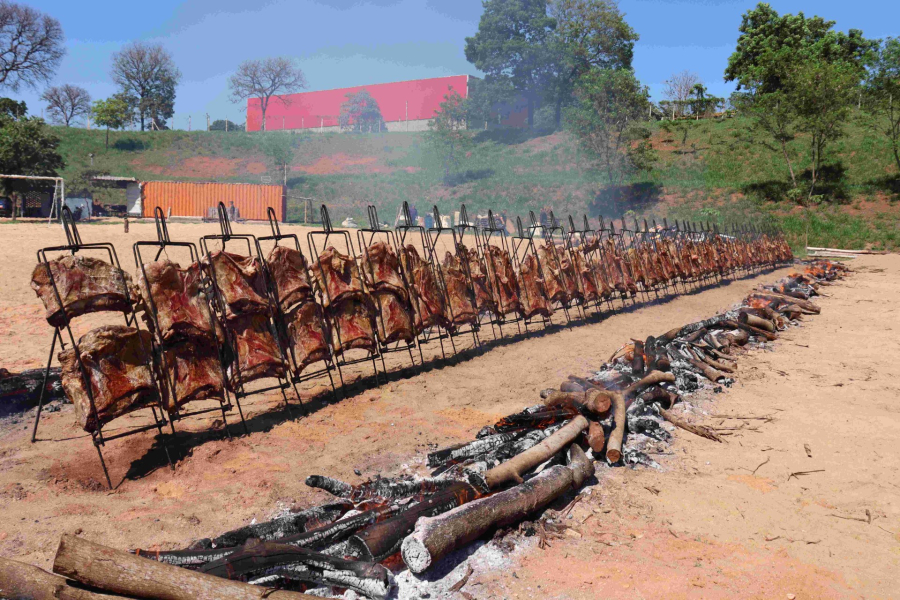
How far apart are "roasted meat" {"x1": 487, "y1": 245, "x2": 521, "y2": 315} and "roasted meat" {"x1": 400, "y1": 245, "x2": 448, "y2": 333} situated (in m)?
1.77

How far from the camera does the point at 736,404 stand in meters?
7.15

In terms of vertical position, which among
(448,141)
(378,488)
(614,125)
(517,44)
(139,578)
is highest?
(517,44)

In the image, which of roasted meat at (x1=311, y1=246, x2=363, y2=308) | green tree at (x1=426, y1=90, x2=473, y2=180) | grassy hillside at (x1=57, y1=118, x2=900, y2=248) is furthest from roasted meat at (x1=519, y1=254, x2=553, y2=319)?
green tree at (x1=426, y1=90, x2=473, y2=180)

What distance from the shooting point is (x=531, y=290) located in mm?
10711

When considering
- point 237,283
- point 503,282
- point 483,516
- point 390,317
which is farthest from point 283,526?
point 503,282

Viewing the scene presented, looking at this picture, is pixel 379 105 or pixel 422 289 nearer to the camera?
pixel 422 289

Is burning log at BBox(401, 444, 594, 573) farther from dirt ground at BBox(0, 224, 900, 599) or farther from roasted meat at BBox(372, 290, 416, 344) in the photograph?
roasted meat at BBox(372, 290, 416, 344)

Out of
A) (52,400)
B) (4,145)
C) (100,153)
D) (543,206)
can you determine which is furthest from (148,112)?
(52,400)

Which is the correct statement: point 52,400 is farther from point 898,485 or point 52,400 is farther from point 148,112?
point 148,112

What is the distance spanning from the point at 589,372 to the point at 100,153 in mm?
58500

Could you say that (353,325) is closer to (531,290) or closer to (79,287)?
(79,287)

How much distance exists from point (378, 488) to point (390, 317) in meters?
3.42

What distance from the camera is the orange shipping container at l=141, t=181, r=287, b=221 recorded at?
115ft

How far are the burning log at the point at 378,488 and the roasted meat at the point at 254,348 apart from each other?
1873 millimetres
